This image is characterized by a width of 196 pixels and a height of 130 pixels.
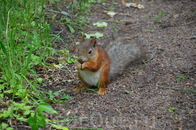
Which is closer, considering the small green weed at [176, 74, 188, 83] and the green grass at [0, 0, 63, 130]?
the green grass at [0, 0, 63, 130]

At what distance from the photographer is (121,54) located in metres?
3.69

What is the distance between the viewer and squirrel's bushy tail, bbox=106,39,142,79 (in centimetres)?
348

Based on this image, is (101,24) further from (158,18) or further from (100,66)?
(100,66)

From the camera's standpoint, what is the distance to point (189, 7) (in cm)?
532

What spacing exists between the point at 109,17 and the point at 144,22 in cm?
82

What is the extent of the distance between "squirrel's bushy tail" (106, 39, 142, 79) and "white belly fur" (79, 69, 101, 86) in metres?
0.33

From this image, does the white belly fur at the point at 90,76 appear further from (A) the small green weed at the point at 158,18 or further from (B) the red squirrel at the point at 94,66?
(A) the small green weed at the point at 158,18

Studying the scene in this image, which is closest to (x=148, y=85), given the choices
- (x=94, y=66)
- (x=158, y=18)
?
(x=94, y=66)

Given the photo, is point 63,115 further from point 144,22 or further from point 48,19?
point 144,22

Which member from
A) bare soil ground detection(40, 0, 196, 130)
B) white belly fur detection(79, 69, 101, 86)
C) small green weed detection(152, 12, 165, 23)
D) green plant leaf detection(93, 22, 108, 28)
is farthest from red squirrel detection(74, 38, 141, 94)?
small green weed detection(152, 12, 165, 23)

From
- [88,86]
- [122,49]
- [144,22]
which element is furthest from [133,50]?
[144,22]

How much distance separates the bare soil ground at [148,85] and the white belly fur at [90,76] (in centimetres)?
14

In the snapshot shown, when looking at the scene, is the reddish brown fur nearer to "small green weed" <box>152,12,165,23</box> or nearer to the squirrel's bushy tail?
the squirrel's bushy tail

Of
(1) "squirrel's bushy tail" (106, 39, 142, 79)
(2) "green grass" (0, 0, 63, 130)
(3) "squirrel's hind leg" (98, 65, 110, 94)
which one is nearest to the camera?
(2) "green grass" (0, 0, 63, 130)
